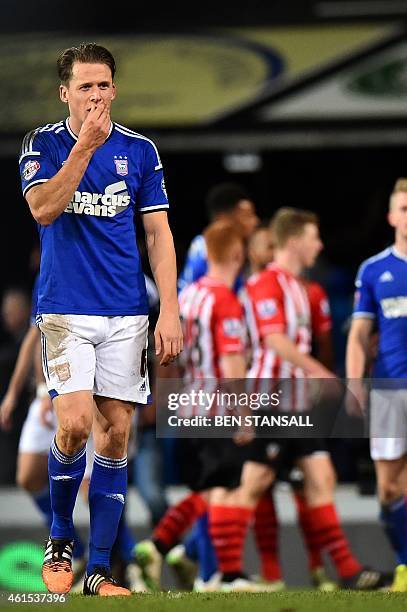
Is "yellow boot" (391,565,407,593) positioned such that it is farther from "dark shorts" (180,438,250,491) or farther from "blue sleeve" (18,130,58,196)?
"blue sleeve" (18,130,58,196)

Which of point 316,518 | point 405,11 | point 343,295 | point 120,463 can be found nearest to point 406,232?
point 316,518

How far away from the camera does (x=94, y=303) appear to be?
4.69 m

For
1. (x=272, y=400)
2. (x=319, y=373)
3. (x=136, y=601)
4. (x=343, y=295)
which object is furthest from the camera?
(x=343, y=295)

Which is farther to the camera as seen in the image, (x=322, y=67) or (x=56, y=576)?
(x=322, y=67)

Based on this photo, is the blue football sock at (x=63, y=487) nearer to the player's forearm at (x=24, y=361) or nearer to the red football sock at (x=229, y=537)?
the red football sock at (x=229, y=537)

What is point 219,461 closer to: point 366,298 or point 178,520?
point 178,520

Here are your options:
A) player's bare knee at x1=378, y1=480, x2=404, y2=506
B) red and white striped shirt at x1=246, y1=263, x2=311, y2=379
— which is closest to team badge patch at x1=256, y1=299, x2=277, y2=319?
red and white striped shirt at x1=246, y1=263, x2=311, y2=379

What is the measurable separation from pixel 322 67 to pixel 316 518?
4221 mm

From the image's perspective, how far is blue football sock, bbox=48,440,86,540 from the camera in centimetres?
471

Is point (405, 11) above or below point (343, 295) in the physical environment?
above

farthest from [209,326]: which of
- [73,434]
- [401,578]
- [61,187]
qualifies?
[61,187]

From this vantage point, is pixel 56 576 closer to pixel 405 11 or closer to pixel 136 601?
pixel 136 601

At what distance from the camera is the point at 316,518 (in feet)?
23.4

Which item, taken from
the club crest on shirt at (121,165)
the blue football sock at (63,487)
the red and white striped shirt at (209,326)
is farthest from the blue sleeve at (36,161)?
the red and white striped shirt at (209,326)
